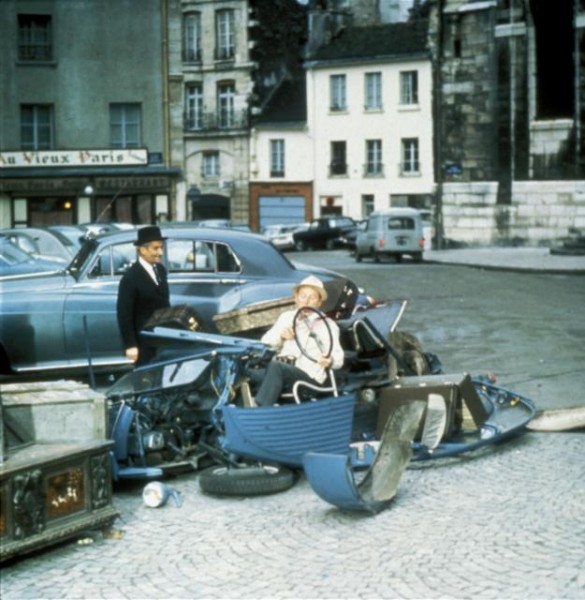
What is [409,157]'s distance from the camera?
60.4 meters

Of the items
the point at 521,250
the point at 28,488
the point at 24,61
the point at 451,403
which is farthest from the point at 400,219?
the point at 28,488

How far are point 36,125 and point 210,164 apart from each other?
84.2 ft

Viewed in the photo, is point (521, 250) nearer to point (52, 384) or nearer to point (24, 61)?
point (24, 61)

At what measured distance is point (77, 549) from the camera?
728 centimetres

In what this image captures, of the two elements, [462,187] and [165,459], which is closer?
[165,459]

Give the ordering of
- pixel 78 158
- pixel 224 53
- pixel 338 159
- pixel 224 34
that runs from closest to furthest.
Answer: pixel 78 158 < pixel 224 34 < pixel 338 159 < pixel 224 53

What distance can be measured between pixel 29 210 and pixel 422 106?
68.5 feet

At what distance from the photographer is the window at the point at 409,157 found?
6016cm

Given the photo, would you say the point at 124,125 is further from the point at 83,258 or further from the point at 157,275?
the point at 157,275

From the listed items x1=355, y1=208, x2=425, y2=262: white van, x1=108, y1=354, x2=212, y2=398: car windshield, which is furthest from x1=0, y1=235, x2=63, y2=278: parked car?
x1=355, y1=208, x2=425, y2=262: white van

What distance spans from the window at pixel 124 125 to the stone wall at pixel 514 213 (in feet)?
39.4

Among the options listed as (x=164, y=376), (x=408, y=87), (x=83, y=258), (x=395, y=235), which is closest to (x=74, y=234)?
(x=83, y=258)

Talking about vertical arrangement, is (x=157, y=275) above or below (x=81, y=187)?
below

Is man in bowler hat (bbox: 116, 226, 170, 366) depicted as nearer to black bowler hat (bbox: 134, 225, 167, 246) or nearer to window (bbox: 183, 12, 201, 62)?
black bowler hat (bbox: 134, 225, 167, 246)
